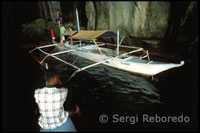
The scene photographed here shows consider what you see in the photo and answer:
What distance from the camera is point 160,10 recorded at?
1542 centimetres

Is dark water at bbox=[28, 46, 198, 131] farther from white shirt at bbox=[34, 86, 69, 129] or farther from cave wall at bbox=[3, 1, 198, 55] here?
cave wall at bbox=[3, 1, 198, 55]

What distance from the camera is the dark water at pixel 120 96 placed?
5.30 m

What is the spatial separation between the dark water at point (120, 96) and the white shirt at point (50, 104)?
154 cm

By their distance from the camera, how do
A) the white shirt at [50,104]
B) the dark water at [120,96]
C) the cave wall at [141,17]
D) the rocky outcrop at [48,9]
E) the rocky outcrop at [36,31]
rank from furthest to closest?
1. the rocky outcrop at [48,9]
2. the rocky outcrop at [36,31]
3. the cave wall at [141,17]
4. the dark water at [120,96]
5. the white shirt at [50,104]

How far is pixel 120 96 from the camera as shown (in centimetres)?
735

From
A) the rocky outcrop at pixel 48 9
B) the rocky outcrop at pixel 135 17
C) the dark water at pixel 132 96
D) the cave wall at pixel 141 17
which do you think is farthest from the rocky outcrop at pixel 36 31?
the dark water at pixel 132 96

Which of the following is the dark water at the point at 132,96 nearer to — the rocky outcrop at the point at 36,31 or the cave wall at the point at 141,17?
the cave wall at the point at 141,17

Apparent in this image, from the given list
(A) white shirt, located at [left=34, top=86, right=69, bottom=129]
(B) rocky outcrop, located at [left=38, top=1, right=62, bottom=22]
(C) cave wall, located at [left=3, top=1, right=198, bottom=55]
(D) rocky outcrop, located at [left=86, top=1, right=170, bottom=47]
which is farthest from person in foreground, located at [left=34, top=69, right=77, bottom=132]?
(B) rocky outcrop, located at [left=38, top=1, right=62, bottom=22]

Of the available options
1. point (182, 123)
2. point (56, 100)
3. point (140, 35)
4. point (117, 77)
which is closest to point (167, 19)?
point (140, 35)

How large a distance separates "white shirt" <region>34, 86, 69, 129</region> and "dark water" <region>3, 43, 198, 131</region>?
5.06 feet

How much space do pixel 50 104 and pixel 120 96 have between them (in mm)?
4942

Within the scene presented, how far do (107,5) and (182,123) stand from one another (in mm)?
21347

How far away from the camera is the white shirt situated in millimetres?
3311

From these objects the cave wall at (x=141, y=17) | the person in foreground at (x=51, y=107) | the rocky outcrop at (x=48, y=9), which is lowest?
the person in foreground at (x=51, y=107)
